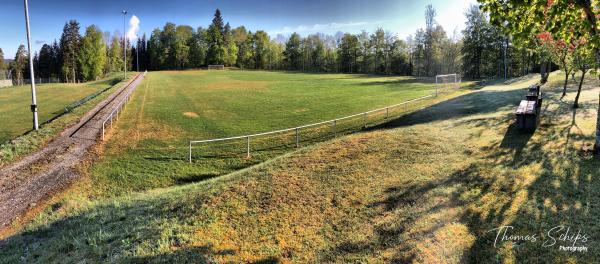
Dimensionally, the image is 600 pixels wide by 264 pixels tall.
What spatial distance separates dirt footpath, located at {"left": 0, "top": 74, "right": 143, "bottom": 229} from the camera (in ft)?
39.5

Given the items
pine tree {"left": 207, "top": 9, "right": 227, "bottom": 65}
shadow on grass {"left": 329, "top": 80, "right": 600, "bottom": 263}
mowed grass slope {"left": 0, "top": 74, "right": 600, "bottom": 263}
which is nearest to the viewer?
shadow on grass {"left": 329, "top": 80, "right": 600, "bottom": 263}

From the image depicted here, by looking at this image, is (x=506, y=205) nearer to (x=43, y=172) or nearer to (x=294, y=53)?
(x=43, y=172)

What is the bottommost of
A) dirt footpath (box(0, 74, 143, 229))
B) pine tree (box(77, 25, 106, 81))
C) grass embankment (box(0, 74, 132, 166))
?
dirt footpath (box(0, 74, 143, 229))

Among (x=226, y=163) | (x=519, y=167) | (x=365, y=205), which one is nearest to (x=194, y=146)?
(x=226, y=163)

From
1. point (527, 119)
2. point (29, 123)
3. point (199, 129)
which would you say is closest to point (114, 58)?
point (29, 123)

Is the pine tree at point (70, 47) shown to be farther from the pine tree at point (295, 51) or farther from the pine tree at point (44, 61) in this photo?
the pine tree at point (295, 51)

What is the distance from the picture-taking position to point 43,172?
580 inches

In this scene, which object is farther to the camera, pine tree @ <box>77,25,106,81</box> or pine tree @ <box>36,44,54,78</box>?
pine tree @ <box>36,44,54,78</box>

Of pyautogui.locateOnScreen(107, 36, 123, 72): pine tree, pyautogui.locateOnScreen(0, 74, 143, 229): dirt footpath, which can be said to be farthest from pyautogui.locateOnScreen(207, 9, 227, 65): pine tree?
pyautogui.locateOnScreen(0, 74, 143, 229): dirt footpath

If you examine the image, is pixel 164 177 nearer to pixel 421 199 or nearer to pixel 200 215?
pixel 200 215

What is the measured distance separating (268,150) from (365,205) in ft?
33.9

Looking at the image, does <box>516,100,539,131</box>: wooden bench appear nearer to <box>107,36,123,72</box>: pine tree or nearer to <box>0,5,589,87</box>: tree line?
<box>0,5,589,87</box>: tree line

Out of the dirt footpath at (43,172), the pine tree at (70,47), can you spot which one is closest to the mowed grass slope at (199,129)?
the dirt footpath at (43,172)

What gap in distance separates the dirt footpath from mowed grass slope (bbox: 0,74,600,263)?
116 centimetres
